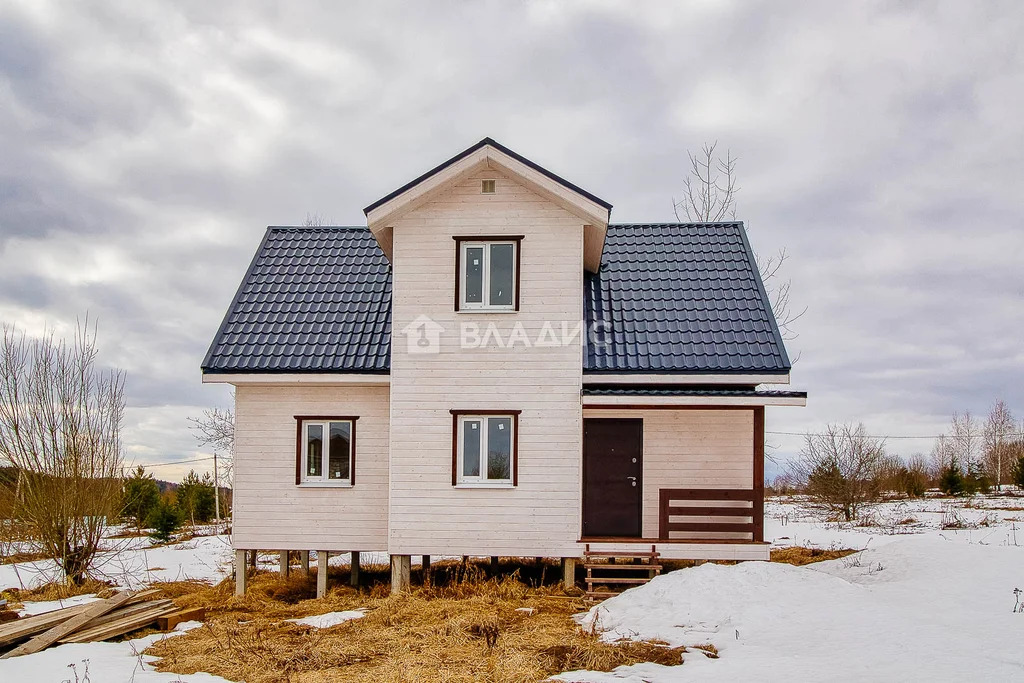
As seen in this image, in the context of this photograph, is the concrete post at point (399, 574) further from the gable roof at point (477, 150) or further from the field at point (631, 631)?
the gable roof at point (477, 150)

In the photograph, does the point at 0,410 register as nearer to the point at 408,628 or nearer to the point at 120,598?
the point at 120,598

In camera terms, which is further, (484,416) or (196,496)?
(196,496)

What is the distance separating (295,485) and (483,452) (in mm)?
3327

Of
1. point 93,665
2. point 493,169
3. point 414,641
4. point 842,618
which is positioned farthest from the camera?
point 493,169

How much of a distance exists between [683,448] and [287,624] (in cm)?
678

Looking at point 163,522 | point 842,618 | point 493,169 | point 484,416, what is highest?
point 493,169

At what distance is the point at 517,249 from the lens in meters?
13.1

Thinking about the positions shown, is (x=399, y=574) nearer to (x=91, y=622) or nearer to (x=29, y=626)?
(x=91, y=622)

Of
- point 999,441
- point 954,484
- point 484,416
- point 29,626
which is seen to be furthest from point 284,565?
point 999,441

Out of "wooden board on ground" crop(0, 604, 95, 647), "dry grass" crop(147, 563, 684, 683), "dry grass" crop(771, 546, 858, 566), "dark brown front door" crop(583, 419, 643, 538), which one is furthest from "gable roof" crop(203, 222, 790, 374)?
"dry grass" crop(771, 546, 858, 566)

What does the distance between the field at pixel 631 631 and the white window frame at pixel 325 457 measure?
1.84m

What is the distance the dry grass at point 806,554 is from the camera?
50.2 feet

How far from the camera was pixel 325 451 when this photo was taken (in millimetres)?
13508

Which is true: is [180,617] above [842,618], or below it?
below
